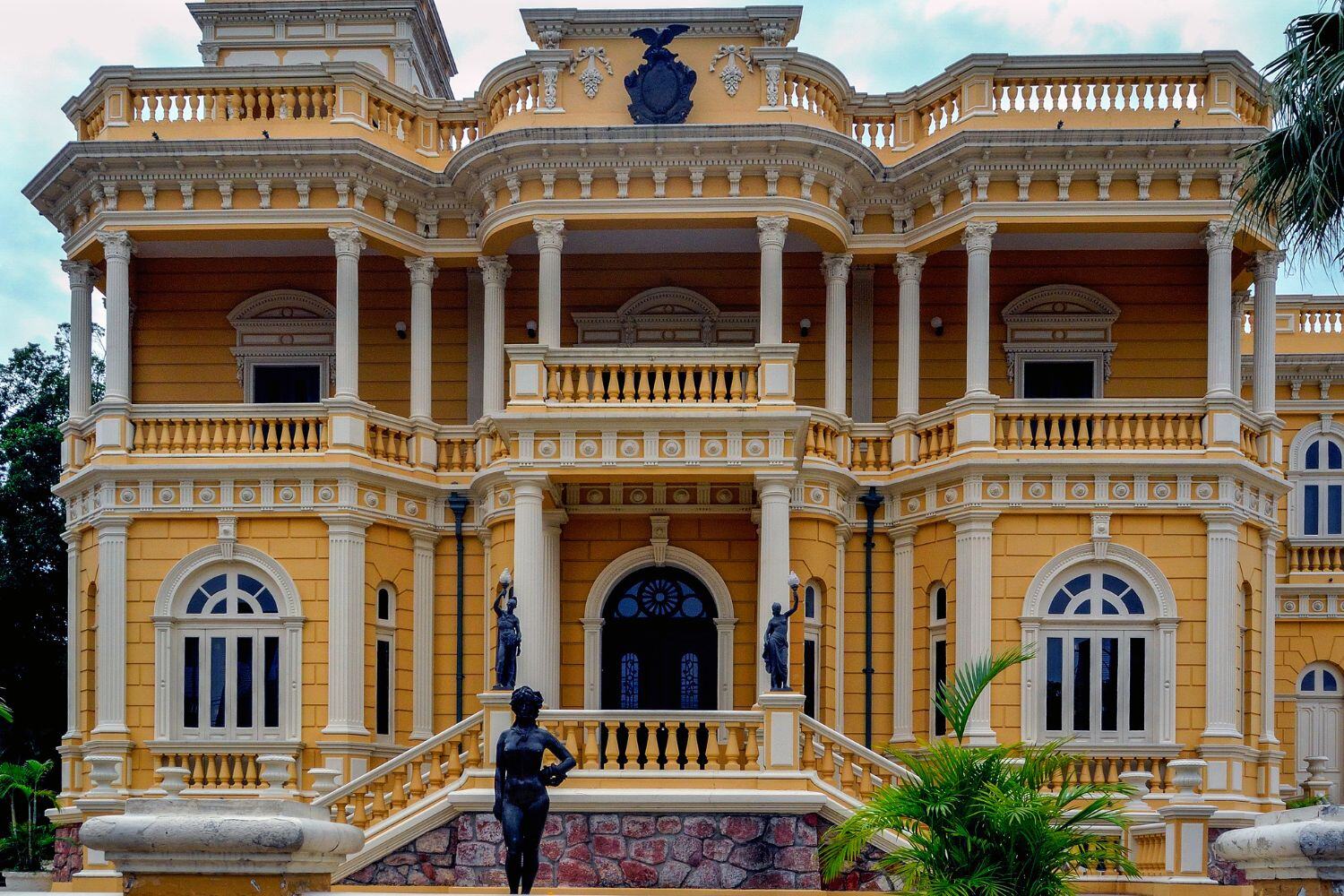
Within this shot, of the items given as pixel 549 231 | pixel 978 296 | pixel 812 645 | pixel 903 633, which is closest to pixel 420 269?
pixel 549 231

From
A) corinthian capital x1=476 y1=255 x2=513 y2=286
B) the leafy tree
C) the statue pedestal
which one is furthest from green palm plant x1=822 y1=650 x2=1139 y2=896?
the leafy tree

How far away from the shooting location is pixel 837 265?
25.8 meters

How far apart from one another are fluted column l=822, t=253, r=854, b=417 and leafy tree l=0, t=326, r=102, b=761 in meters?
16.7

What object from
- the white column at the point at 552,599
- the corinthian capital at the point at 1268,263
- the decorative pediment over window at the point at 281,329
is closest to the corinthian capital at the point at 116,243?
the decorative pediment over window at the point at 281,329

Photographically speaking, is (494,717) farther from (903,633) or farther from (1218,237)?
(1218,237)

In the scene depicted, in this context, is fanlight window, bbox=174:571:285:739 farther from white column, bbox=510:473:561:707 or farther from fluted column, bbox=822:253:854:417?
fluted column, bbox=822:253:854:417

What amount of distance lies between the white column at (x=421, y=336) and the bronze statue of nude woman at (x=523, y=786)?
975 centimetres

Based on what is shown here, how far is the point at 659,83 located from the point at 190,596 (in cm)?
951

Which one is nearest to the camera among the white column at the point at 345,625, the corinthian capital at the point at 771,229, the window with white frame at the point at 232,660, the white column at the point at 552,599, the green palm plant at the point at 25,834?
the white column at the point at 552,599

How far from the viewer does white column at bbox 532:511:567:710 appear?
77.6ft

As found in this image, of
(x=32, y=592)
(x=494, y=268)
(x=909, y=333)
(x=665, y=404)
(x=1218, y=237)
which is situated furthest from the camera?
(x=32, y=592)

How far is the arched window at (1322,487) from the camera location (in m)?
31.9

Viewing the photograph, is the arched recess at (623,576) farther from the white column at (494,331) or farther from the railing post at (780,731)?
the railing post at (780,731)

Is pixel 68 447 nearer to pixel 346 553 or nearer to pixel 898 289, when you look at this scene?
pixel 346 553
